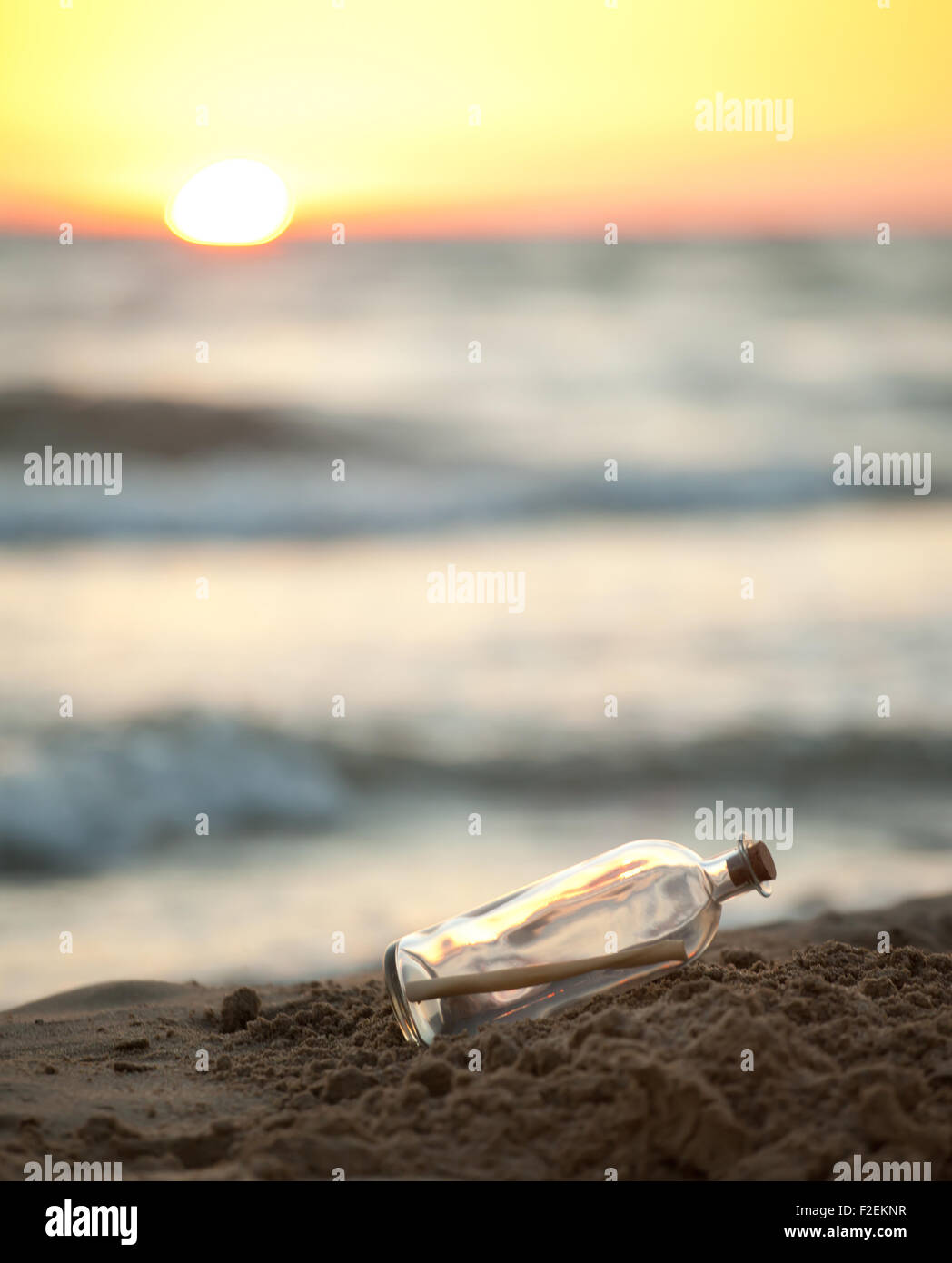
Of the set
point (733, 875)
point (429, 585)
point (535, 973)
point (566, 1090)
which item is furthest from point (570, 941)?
point (429, 585)

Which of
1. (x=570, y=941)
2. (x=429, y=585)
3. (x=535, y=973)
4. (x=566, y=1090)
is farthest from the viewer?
(x=429, y=585)

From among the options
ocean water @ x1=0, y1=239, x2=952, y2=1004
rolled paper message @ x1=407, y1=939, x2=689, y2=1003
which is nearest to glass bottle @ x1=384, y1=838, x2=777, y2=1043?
rolled paper message @ x1=407, y1=939, x2=689, y2=1003

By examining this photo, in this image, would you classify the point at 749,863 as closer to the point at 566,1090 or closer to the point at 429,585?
the point at 566,1090

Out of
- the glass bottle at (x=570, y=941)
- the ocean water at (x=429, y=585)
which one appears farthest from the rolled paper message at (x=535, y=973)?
the ocean water at (x=429, y=585)

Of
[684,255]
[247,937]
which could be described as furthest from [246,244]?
[247,937]

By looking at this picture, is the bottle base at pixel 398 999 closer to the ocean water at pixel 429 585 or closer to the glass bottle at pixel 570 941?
the glass bottle at pixel 570 941

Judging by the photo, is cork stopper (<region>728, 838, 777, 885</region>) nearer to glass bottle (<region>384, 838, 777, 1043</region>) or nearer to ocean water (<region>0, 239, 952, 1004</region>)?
glass bottle (<region>384, 838, 777, 1043</region>)

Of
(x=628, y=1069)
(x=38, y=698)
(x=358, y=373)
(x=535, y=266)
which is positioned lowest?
(x=628, y=1069)
